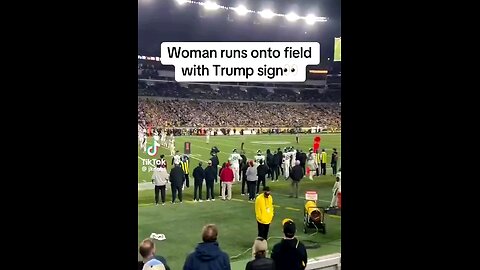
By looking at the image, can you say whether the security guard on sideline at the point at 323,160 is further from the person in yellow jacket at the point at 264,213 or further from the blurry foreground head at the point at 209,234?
the blurry foreground head at the point at 209,234

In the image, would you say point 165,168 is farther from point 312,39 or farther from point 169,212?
point 312,39

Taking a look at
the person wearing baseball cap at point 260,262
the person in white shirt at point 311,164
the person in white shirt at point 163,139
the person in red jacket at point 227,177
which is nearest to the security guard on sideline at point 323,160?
the person in white shirt at point 311,164

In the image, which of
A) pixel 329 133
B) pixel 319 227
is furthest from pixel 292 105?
pixel 319 227

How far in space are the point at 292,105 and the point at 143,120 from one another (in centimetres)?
158

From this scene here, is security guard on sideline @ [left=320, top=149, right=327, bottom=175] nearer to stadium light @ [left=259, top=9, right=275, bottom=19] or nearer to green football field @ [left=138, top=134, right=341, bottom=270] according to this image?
green football field @ [left=138, top=134, right=341, bottom=270]

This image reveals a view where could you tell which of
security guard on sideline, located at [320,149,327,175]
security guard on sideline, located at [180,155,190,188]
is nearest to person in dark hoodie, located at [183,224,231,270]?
security guard on sideline, located at [180,155,190,188]

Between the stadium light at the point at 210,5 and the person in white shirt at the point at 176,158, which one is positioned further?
the person in white shirt at the point at 176,158

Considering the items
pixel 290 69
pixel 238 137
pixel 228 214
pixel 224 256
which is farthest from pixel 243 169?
pixel 224 256

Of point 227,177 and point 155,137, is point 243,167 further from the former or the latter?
point 155,137

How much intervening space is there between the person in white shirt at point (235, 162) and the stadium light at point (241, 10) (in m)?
1.52

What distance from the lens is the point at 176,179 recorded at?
223 inches

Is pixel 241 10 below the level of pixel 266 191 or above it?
above

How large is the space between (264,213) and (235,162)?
0.94 metres

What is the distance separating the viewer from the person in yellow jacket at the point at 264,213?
5.51 metres
